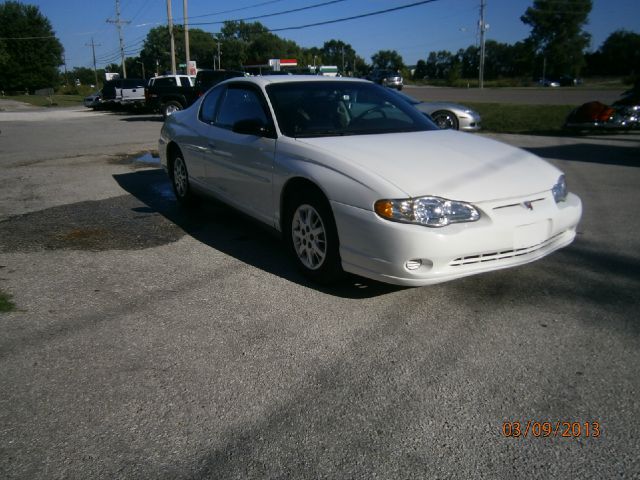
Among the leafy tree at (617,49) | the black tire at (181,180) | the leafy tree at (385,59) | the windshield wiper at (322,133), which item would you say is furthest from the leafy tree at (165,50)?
the windshield wiper at (322,133)

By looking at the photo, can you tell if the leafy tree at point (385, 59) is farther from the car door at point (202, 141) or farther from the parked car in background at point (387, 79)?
the car door at point (202, 141)

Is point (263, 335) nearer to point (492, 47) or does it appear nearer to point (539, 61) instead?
point (539, 61)

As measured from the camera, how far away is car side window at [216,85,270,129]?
4648 millimetres

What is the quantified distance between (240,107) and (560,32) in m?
106

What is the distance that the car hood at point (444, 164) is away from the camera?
133 inches

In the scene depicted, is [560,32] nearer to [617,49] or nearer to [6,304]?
[617,49]

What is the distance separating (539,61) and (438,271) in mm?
103788

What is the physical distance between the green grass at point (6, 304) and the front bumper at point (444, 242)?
229cm

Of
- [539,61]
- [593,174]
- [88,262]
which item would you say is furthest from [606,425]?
[539,61]

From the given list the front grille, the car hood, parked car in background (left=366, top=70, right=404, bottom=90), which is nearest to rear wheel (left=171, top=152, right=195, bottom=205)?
the car hood

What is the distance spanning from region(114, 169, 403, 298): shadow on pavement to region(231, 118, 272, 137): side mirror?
2.60 feet

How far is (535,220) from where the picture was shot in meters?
3.48

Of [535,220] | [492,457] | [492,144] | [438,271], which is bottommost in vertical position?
[492,457]

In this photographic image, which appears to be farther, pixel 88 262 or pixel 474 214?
pixel 88 262
